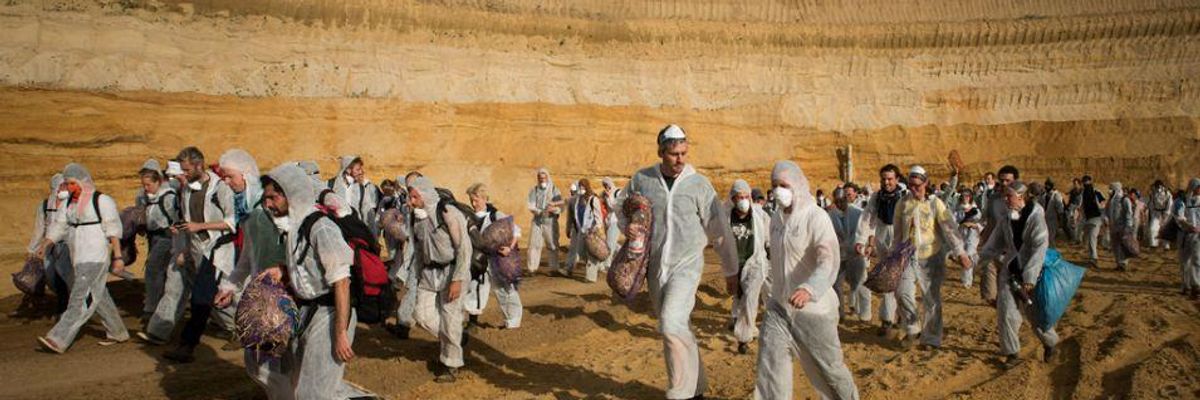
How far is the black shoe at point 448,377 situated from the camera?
274 inches

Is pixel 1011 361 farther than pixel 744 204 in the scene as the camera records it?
No

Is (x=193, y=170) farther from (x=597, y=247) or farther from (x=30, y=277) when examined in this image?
(x=597, y=247)

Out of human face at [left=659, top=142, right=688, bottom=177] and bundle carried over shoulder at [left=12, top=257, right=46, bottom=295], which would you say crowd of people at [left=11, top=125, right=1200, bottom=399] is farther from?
bundle carried over shoulder at [left=12, top=257, right=46, bottom=295]

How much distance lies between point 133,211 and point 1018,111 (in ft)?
105

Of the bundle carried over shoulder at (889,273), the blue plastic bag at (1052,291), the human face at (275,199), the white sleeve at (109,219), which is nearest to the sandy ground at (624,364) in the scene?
the blue plastic bag at (1052,291)

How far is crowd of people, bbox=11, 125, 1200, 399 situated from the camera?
15.4 feet

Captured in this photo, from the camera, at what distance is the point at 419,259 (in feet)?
25.0

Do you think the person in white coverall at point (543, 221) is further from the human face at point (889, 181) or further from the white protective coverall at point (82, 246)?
the white protective coverall at point (82, 246)

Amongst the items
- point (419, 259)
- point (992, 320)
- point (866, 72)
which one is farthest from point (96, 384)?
point (866, 72)

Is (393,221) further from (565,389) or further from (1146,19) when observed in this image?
(1146,19)

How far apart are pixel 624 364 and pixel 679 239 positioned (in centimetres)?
243

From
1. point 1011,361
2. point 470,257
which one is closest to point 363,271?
point 470,257

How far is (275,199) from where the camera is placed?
464 centimetres

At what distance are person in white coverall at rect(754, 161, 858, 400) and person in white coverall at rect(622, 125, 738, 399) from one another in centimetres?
50
